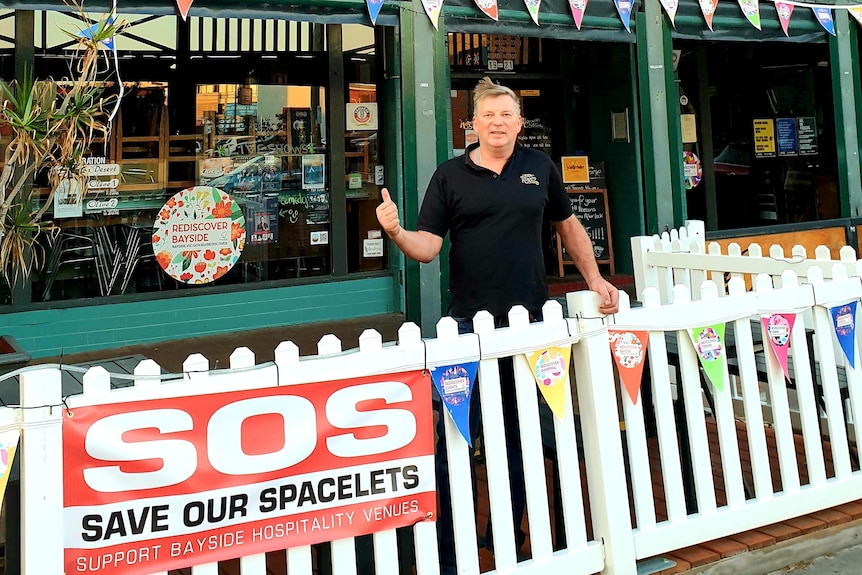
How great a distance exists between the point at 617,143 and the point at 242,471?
304 inches

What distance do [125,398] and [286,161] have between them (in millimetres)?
5586

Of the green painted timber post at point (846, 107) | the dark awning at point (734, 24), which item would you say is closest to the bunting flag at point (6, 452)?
the dark awning at point (734, 24)

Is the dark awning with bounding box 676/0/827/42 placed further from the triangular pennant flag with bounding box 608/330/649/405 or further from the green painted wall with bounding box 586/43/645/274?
the triangular pennant flag with bounding box 608/330/649/405

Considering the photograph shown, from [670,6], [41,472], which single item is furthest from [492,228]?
[670,6]

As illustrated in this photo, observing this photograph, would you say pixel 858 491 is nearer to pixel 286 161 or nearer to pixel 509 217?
pixel 509 217

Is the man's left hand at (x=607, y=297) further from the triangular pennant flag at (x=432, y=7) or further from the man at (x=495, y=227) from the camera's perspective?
the triangular pennant flag at (x=432, y=7)

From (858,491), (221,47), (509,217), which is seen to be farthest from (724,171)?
(509,217)

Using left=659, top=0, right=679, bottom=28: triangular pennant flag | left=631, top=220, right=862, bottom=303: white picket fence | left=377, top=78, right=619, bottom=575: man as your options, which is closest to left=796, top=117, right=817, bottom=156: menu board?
left=659, top=0, right=679, bottom=28: triangular pennant flag

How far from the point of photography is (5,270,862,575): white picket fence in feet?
7.96

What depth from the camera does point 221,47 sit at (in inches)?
297

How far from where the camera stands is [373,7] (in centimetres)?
624

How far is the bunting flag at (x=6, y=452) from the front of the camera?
2354 millimetres

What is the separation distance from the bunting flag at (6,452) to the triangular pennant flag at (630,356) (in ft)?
6.71

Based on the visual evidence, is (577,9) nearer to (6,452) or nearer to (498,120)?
(498,120)
